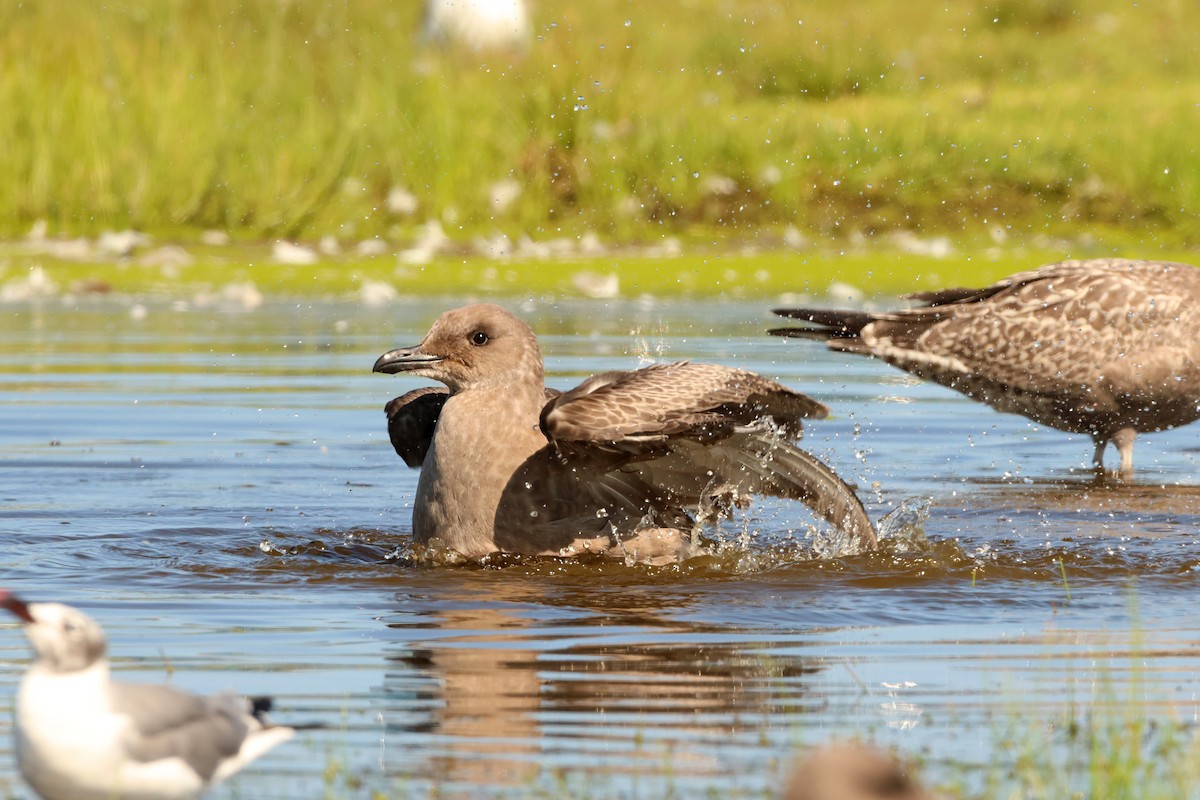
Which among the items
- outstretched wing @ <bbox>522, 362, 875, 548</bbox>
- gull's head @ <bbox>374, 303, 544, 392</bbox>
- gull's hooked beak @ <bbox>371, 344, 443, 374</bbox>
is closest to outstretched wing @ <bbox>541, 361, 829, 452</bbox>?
outstretched wing @ <bbox>522, 362, 875, 548</bbox>

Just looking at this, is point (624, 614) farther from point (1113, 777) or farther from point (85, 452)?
point (85, 452)

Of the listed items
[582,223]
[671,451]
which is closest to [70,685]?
[671,451]

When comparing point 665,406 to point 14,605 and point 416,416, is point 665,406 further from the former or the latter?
point 14,605

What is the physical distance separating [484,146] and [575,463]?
1002 cm

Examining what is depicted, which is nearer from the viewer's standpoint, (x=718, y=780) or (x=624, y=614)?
(x=718, y=780)

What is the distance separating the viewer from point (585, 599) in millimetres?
6230

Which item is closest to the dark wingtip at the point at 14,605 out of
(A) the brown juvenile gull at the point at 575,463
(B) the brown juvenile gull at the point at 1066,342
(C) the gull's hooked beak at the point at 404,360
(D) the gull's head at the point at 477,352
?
(A) the brown juvenile gull at the point at 575,463

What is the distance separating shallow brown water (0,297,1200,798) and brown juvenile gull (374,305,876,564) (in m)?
0.16

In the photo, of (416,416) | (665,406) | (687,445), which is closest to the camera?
(665,406)

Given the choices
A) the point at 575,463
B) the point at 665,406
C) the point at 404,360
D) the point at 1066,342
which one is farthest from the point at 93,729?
the point at 1066,342

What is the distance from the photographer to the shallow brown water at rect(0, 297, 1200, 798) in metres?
4.49

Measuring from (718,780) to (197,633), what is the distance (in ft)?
→ 6.43

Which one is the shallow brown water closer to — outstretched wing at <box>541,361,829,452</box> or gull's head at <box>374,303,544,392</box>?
outstretched wing at <box>541,361,829,452</box>

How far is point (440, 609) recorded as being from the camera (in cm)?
605
